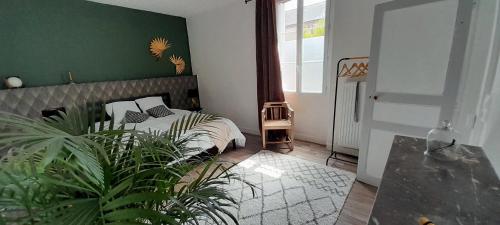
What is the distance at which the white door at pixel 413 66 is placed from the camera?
5.27 ft

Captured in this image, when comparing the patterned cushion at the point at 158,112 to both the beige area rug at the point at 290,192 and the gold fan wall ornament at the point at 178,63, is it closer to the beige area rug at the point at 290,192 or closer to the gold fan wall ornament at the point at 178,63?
the gold fan wall ornament at the point at 178,63

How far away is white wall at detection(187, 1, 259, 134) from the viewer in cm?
362

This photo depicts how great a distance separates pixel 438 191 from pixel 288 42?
9.68 feet

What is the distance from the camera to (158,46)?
12.7 ft

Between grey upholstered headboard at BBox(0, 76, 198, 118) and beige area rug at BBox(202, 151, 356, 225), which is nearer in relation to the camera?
beige area rug at BBox(202, 151, 356, 225)

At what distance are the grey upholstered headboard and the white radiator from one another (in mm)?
2726

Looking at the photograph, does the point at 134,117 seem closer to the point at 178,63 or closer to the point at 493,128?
the point at 178,63

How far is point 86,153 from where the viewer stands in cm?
54

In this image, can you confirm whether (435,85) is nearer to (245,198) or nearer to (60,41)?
(245,198)

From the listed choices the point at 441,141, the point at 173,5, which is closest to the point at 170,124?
the point at 173,5

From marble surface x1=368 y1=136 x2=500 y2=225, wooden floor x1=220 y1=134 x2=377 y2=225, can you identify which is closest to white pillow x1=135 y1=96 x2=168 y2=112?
wooden floor x1=220 y1=134 x2=377 y2=225

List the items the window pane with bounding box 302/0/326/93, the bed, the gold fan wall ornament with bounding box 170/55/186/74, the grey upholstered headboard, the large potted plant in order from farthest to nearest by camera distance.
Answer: the gold fan wall ornament with bounding box 170/55/186/74, the window pane with bounding box 302/0/326/93, the bed, the grey upholstered headboard, the large potted plant

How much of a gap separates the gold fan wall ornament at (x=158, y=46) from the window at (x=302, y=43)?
7.34 ft

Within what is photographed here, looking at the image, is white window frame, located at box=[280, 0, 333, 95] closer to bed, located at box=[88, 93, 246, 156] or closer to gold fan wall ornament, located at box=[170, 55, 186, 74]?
bed, located at box=[88, 93, 246, 156]
